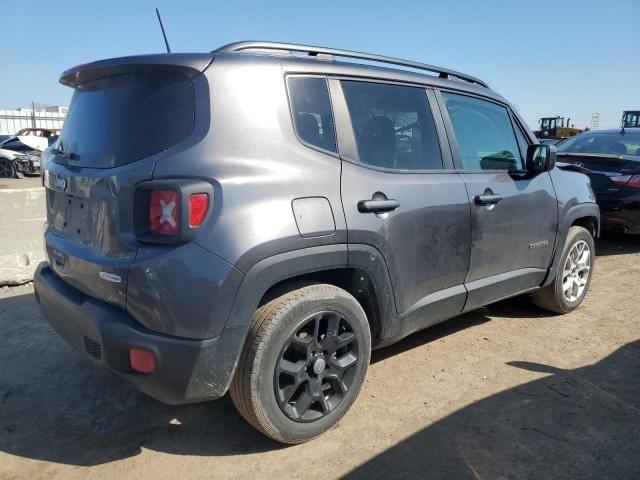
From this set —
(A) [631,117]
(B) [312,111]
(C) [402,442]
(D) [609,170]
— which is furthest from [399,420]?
(A) [631,117]

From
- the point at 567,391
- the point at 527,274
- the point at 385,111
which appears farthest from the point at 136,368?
the point at 527,274

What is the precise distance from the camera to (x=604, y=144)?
7082 mm

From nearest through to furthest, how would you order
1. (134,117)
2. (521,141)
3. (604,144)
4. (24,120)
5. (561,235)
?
(134,117)
(521,141)
(561,235)
(604,144)
(24,120)

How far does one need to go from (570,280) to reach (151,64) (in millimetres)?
3855

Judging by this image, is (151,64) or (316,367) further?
(316,367)

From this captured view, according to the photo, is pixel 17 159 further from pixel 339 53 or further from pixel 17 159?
pixel 339 53

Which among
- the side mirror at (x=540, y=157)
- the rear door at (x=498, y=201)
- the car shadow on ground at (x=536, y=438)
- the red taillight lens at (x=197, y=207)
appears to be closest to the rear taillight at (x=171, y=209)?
the red taillight lens at (x=197, y=207)

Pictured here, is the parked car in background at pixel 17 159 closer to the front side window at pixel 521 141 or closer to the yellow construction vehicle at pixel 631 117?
the front side window at pixel 521 141

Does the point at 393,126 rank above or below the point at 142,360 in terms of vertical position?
above

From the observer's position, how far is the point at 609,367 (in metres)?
3.44

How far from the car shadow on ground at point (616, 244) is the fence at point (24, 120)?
36836mm

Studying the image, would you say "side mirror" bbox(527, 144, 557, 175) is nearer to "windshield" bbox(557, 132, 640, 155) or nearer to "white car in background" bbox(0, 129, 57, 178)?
"windshield" bbox(557, 132, 640, 155)

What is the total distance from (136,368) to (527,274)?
2.92 meters

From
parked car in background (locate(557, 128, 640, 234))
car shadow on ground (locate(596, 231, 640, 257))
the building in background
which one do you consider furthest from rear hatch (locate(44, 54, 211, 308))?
the building in background
